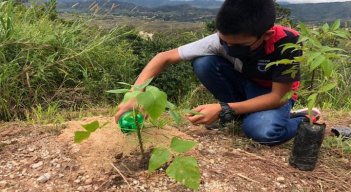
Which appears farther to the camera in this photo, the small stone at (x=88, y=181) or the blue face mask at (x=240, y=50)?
the blue face mask at (x=240, y=50)

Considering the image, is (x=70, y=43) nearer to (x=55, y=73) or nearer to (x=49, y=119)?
(x=55, y=73)

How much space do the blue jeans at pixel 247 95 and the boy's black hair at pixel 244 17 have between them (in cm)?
50

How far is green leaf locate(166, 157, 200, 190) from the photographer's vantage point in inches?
59.0

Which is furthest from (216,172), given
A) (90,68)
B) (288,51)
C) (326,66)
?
(90,68)

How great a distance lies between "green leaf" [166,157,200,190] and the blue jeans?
96 cm

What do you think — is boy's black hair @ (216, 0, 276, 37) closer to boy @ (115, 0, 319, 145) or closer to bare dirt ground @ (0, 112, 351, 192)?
boy @ (115, 0, 319, 145)

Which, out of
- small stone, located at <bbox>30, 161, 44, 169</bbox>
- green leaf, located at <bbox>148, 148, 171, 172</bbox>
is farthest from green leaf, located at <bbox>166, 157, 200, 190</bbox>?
small stone, located at <bbox>30, 161, 44, 169</bbox>

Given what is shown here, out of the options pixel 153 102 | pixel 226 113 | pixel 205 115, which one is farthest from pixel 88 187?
pixel 226 113

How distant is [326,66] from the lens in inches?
67.4

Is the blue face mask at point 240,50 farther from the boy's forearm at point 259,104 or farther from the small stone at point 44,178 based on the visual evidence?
the small stone at point 44,178

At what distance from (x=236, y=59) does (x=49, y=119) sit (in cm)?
124

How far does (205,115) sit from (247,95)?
591 millimetres

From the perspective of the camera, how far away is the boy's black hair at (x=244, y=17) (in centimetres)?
220

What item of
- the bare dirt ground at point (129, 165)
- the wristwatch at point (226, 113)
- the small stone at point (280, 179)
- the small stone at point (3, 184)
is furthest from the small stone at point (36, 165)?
the small stone at point (280, 179)
